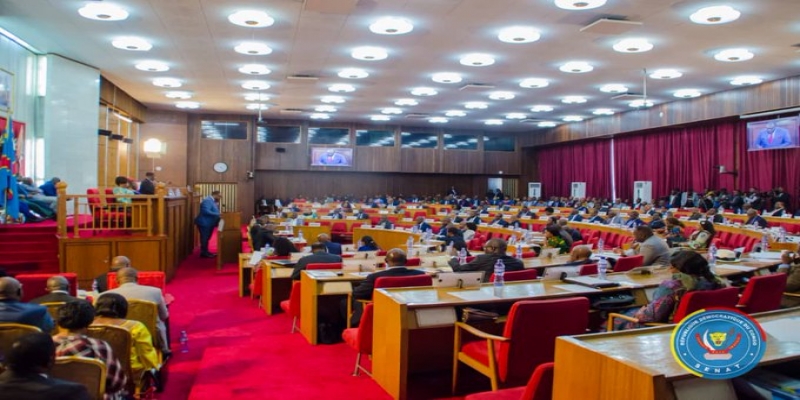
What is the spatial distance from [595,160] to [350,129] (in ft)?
35.3

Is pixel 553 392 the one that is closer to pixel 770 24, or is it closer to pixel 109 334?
pixel 109 334

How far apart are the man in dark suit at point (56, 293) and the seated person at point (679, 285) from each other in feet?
13.5

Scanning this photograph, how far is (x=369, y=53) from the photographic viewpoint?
11.8 m

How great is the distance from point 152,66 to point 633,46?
35.0 feet

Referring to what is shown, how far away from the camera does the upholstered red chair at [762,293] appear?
4305 millimetres

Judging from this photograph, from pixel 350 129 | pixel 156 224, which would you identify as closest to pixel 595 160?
pixel 350 129

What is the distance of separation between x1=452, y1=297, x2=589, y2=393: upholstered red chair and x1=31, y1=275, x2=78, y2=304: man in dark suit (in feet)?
10.1

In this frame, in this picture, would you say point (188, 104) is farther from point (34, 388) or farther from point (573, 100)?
point (34, 388)

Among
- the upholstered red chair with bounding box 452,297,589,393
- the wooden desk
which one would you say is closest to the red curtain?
the upholstered red chair with bounding box 452,297,589,393

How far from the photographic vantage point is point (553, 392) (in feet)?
7.64

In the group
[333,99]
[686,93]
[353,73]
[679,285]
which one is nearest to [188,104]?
[333,99]

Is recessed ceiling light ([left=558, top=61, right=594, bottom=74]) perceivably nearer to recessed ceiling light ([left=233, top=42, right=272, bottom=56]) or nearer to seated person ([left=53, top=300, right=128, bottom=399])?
recessed ceiling light ([left=233, top=42, right=272, bottom=56])

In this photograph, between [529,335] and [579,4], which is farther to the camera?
[579,4]

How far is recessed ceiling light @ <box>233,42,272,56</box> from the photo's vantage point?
11156 mm
